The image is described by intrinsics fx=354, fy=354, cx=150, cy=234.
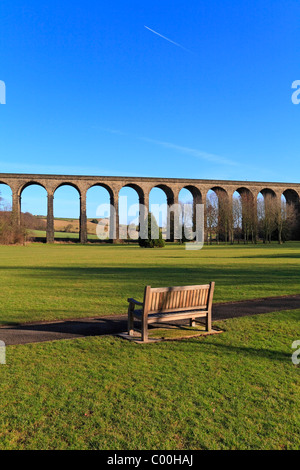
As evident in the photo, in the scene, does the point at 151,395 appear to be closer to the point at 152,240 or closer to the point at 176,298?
the point at 176,298

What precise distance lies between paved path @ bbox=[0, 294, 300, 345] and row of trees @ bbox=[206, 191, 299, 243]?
46267 mm

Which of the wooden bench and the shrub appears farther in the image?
the shrub

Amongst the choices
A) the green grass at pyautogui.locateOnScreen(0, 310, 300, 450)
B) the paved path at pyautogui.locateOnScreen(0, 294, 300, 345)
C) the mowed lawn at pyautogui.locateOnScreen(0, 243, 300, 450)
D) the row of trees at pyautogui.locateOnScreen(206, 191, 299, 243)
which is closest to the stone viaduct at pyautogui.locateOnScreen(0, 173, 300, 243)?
the row of trees at pyautogui.locateOnScreen(206, 191, 299, 243)

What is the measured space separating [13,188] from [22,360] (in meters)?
54.0

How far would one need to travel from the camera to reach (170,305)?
5664mm

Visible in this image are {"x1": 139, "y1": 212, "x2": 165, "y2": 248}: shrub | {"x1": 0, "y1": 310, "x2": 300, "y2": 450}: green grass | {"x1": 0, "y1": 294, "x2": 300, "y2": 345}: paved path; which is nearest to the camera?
{"x1": 0, "y1": 310, "x2": 300, "y2": 450}: green grass

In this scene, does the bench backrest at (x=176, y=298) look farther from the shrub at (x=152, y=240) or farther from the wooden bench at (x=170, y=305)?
the shrub at (x=152, y=240)

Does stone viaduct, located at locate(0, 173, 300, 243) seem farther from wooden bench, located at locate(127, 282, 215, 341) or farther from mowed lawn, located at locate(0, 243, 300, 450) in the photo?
mowed lawn, located at locate(0, 243, 300, 450)

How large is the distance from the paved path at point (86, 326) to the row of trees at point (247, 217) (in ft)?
152

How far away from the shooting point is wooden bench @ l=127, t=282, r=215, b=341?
5.39m

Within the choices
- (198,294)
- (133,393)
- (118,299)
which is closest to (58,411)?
(133,393)

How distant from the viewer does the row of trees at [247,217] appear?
5441cm

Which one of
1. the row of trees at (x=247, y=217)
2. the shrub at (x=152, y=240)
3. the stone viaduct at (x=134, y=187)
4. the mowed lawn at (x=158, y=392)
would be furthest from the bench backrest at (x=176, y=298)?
the stone viaduct at (x=134, y=187)
